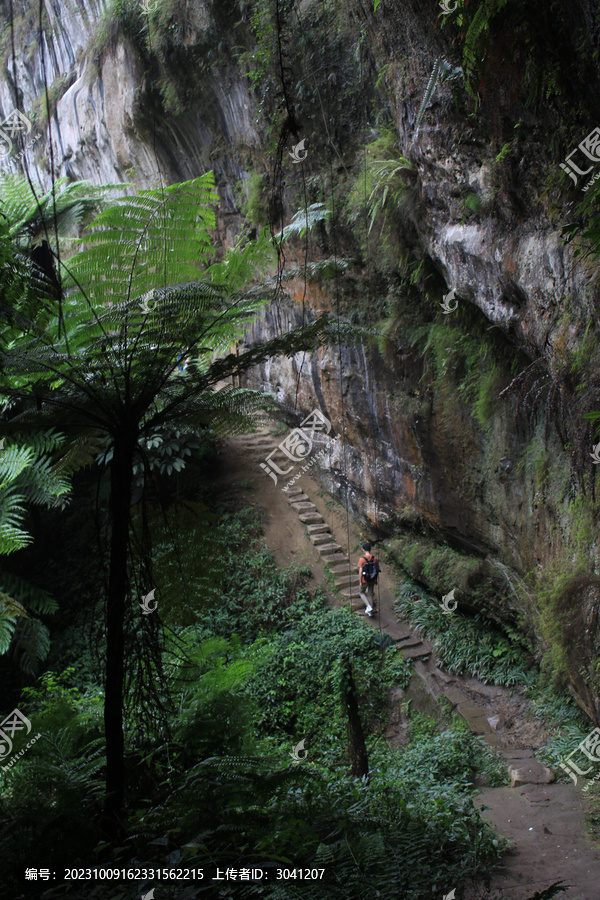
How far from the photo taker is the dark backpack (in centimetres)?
816

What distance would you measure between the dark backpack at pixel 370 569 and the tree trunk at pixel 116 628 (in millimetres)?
6330

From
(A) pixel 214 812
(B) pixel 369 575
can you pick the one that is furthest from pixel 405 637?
Answer: (A) pixel 214 812

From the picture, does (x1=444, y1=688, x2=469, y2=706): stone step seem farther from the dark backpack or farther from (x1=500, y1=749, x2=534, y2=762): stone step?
the dark backpack

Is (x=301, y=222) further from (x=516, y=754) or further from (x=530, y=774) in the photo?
(x=516, y=754)

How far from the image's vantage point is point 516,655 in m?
7.04

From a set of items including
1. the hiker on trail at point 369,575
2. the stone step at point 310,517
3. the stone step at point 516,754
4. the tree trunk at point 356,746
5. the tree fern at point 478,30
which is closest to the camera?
the tree fern at point 478,30

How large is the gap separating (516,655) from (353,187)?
21.0 ft

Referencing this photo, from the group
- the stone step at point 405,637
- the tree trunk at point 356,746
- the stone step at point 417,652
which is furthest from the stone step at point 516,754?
the stone step at point 405,637

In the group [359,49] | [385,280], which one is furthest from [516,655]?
[359,49]

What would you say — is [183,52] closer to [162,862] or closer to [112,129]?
[112,129]

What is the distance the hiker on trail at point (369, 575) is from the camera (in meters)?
8.16

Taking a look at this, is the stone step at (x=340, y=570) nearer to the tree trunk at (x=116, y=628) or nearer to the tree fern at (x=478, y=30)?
the tree fern at (x=478, y=30)

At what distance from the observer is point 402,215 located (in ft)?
21.3

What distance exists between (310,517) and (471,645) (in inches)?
152
